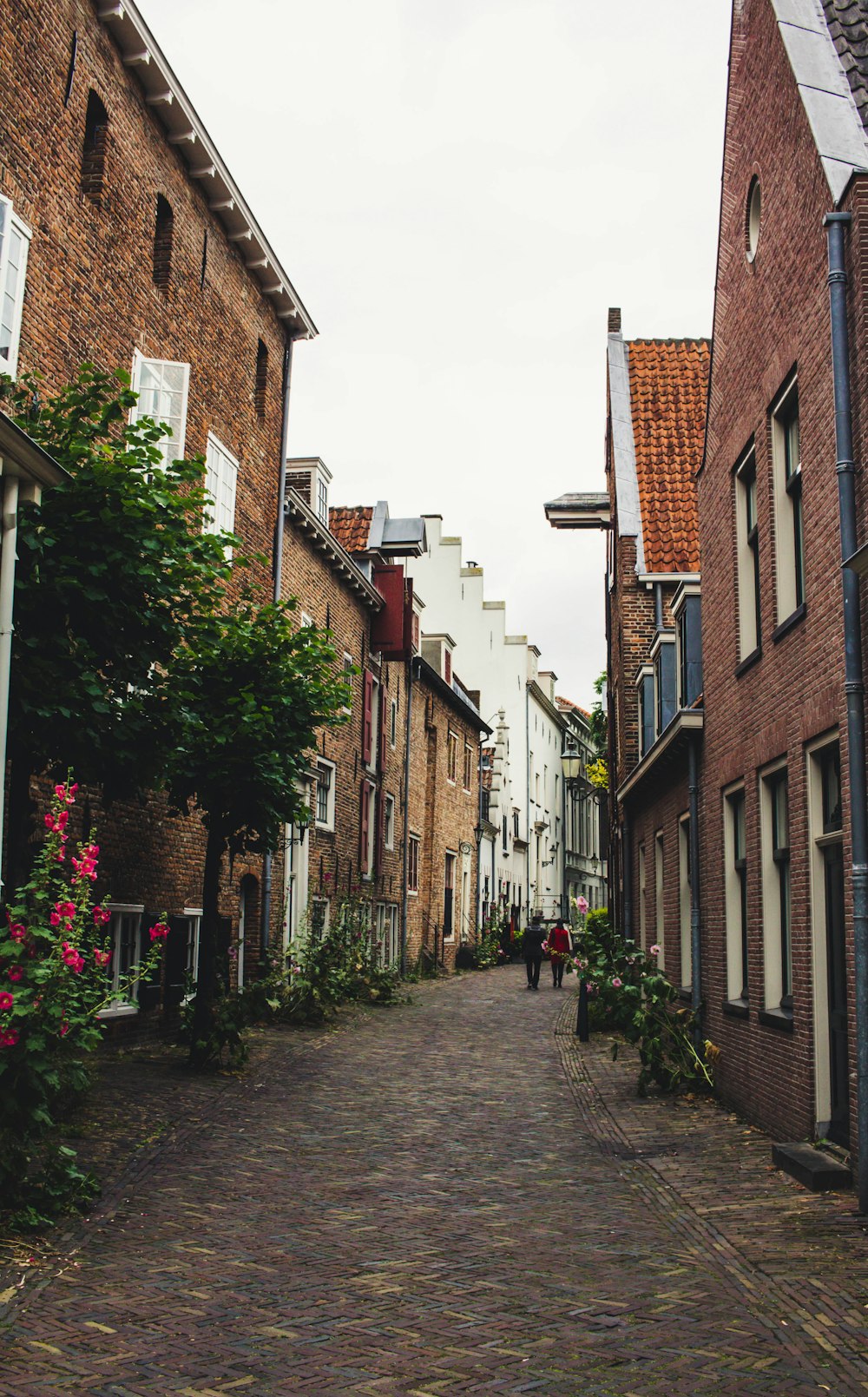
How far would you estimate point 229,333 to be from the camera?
17312 millimetres

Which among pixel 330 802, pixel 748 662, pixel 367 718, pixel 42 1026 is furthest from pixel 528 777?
pixel 42 1026

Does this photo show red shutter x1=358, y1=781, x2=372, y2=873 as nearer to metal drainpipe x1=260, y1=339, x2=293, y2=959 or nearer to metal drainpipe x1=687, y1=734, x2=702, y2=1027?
metal drainpipe x1=260, y1=339, x2=293, y2=959

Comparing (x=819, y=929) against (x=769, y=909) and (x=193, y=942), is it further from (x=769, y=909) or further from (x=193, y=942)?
(x=193, y=942)

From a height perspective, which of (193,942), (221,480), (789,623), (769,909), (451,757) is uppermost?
(221,480)

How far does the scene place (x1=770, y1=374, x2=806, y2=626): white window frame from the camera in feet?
31.4

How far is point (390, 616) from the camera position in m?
26.4

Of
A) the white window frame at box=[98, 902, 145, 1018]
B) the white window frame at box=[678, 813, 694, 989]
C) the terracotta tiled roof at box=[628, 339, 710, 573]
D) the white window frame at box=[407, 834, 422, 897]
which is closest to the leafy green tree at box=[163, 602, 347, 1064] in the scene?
the white window frame at box=[98, 902, 145, 1018]

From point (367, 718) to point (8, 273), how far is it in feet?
50.8

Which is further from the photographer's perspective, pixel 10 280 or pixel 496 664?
pixel 496 664

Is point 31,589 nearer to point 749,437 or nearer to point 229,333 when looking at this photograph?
point 749,437

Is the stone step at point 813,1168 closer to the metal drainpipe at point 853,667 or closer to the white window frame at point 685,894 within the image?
the metal drainpipe at point 853,667

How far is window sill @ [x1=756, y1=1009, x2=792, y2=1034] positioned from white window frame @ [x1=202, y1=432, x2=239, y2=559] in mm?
9222

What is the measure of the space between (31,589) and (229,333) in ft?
33.0

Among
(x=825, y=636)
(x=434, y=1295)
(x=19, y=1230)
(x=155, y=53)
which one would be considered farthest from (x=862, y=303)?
(x=155, y=53)
